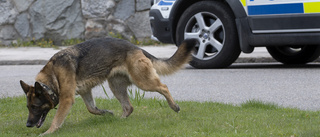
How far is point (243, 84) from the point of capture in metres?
7.59

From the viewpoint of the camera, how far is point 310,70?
8.93 m

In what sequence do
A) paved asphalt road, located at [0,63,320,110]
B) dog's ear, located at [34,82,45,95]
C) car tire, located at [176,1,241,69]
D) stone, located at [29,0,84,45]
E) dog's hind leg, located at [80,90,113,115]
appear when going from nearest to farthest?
dog's ear, located at [34,82,45,95], dog's hind leg, located at [80,90,113,115], paved asphalt road, located at [0,63,320,110], car tire, located at [176,1,241,69], stone, located at [29,0,84,45]

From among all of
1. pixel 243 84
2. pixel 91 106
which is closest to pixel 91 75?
pixel 91 106

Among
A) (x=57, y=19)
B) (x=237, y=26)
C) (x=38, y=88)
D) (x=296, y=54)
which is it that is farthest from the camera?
(x=57, y=19)

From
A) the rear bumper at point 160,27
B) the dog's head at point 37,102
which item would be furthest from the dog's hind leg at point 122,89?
the rear bumper at point 160,27

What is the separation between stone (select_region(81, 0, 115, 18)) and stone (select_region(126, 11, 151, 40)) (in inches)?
23.5

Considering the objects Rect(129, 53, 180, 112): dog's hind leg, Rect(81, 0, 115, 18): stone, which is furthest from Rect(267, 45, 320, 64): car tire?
Rect(81, 0, 115, 18): stone

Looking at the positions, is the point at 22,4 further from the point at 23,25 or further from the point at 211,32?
the point at 211,32

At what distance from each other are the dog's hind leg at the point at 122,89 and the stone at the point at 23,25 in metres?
9.77

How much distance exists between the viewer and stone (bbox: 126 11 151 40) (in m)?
14.4

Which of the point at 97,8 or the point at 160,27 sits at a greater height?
the point at 160,27

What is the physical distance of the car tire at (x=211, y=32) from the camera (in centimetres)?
898

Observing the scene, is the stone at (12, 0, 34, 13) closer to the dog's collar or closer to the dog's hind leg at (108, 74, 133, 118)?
the dog's hind leg at (108, 74, 133, 118)

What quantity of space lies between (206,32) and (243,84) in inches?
72.3
